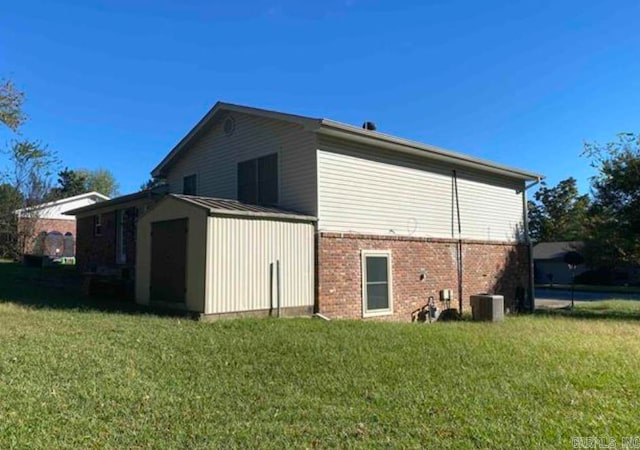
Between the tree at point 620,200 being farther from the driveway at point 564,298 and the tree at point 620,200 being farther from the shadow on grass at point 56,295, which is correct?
the shadow on grass at point 56,295

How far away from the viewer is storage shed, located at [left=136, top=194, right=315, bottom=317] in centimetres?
980

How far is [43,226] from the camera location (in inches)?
1247

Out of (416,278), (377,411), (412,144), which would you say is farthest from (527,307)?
(377,411)

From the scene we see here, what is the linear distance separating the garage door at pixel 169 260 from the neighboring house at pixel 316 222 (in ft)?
0.08

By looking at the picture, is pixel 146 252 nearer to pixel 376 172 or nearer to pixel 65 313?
pixel 65 313

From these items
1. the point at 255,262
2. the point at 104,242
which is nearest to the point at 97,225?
the point at 104,242

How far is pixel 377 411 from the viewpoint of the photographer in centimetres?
483

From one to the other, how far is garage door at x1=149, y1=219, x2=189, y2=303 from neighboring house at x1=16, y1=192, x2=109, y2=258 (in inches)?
795

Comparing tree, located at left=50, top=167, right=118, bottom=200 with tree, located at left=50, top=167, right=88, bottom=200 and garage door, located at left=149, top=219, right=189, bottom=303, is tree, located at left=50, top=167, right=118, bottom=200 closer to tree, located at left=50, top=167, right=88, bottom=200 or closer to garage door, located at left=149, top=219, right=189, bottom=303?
tree, located at left=50, top=167, right=88, bottom=200

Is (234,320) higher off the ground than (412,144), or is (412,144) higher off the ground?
(412,144)

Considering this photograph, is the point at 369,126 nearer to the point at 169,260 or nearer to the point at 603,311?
the point at 169,260

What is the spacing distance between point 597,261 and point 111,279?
39.1m

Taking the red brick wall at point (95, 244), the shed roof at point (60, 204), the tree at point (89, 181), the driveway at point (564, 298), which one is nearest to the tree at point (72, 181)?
the tree at point (89, 181)

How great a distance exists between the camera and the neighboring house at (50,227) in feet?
95.5
